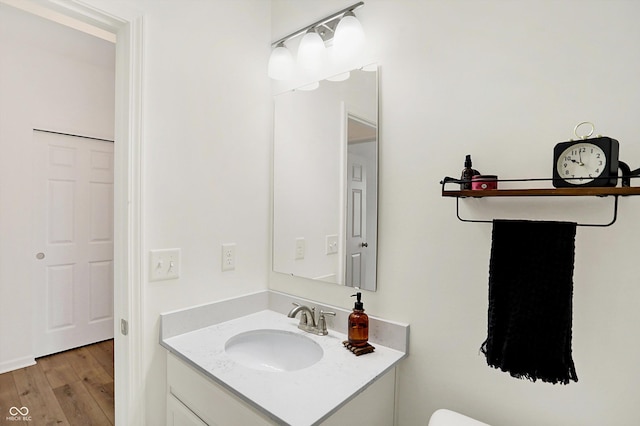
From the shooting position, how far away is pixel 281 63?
5.10 feet

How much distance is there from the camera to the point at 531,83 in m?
0.96

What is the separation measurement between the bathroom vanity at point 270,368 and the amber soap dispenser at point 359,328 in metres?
0.05

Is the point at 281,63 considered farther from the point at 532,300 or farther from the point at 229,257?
the point at 532,300

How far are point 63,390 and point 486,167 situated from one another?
2999 mm

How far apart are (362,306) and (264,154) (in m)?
0.91

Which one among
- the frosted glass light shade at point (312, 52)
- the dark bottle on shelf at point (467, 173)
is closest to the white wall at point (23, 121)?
the frosted glass light shade at point (312, 52)

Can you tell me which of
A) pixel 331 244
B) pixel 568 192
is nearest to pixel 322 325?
pixel 331 244

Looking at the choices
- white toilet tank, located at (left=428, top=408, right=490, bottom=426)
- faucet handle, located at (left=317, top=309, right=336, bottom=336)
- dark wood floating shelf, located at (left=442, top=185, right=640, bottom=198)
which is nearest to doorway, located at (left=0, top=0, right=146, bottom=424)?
faucet handle, located at (left=317, top=309, right=336, bottom=336)

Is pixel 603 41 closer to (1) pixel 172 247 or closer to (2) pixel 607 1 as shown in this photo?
(2) pixel 607 1

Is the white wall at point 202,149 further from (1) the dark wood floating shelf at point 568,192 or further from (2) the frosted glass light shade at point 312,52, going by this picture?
(1) the dark wood floating shelf at point 568,192

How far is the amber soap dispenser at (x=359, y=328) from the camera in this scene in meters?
1.20

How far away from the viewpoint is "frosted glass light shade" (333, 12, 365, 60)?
1.29m

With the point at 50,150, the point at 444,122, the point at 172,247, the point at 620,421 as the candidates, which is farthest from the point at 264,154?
the point at 50,150

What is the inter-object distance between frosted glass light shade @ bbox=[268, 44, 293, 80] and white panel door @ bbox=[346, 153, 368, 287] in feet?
1.80
